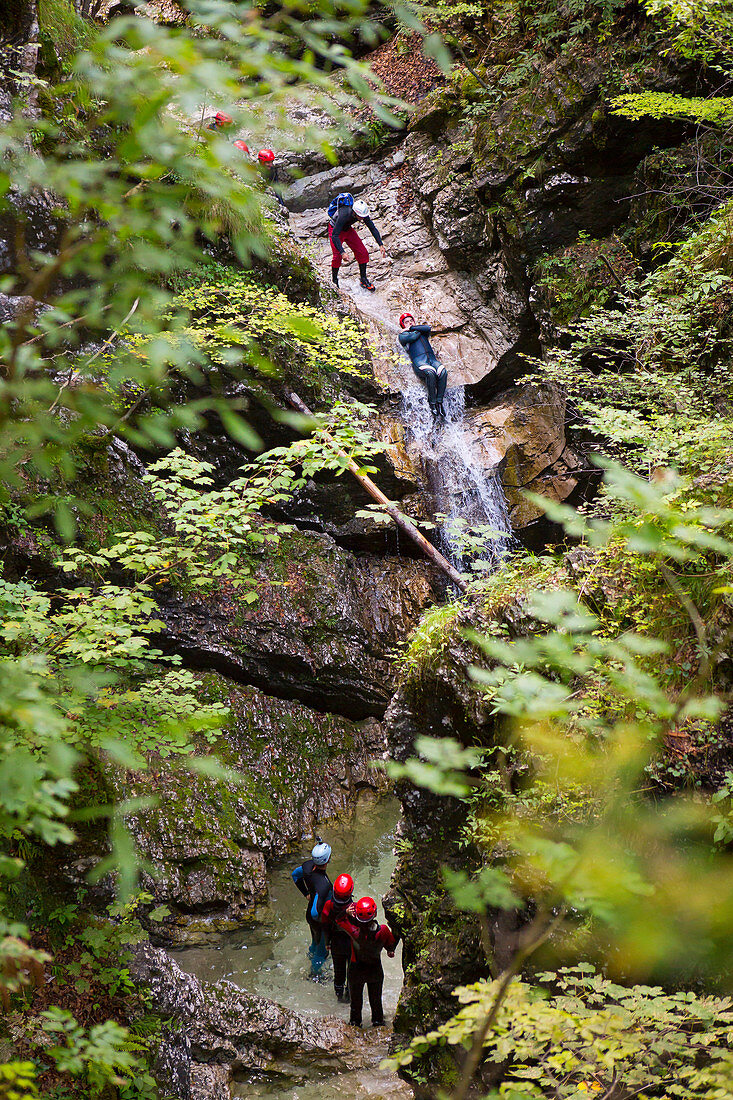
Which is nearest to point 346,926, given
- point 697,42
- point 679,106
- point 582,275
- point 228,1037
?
point 228,1037

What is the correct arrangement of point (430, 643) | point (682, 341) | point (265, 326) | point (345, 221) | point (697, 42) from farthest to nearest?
point (345, 221) → point (697, 42) → point (265, 326) → point (682, 341) → point (430, 643)

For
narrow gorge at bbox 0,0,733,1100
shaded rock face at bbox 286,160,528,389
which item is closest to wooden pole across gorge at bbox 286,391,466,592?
narrow gorge at bbox 0,0,733,1100

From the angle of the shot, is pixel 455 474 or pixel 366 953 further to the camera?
pixel 455 474

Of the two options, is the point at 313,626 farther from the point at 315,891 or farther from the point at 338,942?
the point at 338,942

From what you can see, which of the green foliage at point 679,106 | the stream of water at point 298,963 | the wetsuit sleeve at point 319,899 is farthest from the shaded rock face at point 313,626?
the green foliage at point 679,106

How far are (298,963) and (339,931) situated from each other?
35.4 inches

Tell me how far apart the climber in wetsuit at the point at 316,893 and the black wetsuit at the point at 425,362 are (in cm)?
751

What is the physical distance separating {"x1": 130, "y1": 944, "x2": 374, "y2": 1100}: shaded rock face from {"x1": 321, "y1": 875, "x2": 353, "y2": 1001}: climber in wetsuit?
472 mm

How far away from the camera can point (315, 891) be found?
5.90 meters

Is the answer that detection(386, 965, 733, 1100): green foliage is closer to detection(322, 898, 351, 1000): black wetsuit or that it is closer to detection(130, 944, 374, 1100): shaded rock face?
detection(130, 944, 374, 1100): shaded rock face

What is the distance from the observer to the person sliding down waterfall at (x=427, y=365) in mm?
10609

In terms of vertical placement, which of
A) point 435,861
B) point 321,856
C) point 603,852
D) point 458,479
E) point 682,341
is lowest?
point 321,856

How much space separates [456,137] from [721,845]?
46.0 ft

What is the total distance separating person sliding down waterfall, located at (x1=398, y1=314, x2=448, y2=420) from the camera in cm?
1061
